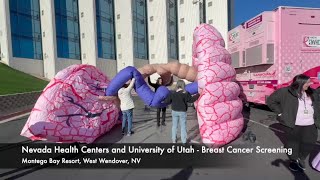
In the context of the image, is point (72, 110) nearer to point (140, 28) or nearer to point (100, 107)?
point (100, 107)

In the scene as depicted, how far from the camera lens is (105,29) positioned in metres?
41.3

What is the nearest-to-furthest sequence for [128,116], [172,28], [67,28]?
[128,116] < [67,28] < [172,28]

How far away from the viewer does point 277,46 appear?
1068 centimetres

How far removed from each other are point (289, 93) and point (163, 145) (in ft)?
10.7

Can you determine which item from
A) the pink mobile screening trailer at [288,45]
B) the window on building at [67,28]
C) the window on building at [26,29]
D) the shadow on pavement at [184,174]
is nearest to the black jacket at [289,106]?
the shadow on pavement at [184,174]

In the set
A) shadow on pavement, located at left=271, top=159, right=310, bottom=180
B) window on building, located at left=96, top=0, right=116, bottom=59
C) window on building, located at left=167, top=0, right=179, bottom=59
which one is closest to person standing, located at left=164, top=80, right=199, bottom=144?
shadow on pavement, located at left=271, top=159, right=310, bottom=180

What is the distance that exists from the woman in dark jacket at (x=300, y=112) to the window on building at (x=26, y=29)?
31.4 metres

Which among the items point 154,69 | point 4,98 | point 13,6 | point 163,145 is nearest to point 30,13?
point 13,6

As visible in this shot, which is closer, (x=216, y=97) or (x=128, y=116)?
(x=216, y=97)

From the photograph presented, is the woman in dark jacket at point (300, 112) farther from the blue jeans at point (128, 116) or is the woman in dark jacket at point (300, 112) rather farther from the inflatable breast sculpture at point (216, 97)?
the blue jeans at point (128, 116)

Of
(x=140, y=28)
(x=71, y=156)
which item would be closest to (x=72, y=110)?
(x=71, y=156)

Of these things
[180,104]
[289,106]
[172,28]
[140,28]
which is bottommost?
[180,104]

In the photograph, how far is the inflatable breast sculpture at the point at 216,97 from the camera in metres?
6.32

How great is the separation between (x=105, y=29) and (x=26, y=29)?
11920mm
